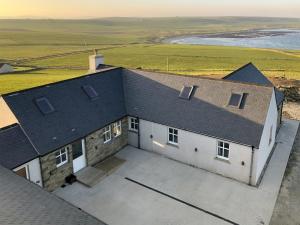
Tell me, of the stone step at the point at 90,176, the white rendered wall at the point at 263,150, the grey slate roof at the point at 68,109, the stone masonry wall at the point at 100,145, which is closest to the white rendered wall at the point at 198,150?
→ the white rendered wall at the point at 263,150

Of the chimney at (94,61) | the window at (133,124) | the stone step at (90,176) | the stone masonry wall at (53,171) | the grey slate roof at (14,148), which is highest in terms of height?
the chimney at (94,61)

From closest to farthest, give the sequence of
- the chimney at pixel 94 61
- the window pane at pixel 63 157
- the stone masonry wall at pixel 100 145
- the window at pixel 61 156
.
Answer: the window at pixel 61 156, the window pane at pixel 63 157, the stone masonry wall at pixel 100 145, the chimney at pixel 94 61

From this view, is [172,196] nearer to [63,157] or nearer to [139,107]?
[63,157]

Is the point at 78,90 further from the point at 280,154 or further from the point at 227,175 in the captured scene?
the point at 280,154

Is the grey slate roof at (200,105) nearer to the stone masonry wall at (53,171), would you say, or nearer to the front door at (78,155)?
the front door at (78,155)

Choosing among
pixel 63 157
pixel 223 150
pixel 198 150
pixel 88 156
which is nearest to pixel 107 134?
pixel 88 156
